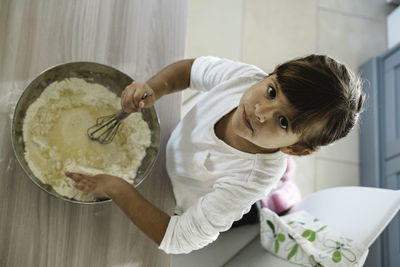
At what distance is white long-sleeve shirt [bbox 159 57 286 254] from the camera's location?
0.90 meters

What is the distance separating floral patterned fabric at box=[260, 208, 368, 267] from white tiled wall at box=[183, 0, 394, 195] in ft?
2.71

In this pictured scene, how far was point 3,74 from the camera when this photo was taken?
91 centimetres

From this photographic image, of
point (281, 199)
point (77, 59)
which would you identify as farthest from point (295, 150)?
point (281, 199)

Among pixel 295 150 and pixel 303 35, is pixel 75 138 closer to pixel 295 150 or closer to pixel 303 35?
pixel 295 150

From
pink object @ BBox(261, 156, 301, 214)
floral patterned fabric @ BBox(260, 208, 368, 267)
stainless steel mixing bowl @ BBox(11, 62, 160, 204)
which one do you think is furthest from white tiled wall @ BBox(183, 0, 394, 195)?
stainless steel mixing bowl @ BBox(11, 62, 160, 204)

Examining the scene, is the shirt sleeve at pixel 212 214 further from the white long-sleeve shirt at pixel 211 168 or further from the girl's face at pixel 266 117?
the girl's face at pixel 266 117

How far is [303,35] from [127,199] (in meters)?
1.72

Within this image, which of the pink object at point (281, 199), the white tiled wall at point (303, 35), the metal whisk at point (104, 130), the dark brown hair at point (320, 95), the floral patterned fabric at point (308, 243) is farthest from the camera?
the white tiled wall at point (303, 35)

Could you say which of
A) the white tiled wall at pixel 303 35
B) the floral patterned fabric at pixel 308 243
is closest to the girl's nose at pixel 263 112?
the floral patterned fabric at pixel 308 243

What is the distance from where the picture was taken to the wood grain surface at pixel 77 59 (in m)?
0.88

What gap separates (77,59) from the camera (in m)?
0.98

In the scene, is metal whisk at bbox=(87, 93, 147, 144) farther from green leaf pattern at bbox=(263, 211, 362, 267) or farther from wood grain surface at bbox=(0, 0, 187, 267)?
green leaf pattern at bbox=(263, 211, 362, 267)

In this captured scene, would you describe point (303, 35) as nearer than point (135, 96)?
No

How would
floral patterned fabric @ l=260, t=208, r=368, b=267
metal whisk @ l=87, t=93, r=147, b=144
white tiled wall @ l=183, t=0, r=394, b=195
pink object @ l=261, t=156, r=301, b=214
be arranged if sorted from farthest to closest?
white tiled wall @ l=183, t=0, r=394, b=195 < pink object @ l=261, t=156, r=301, b=214 < floral patterned fabric @ l=260, t=208, r=368, b=267 < metal whisk @ l=87, t=93, r=147, b=144
